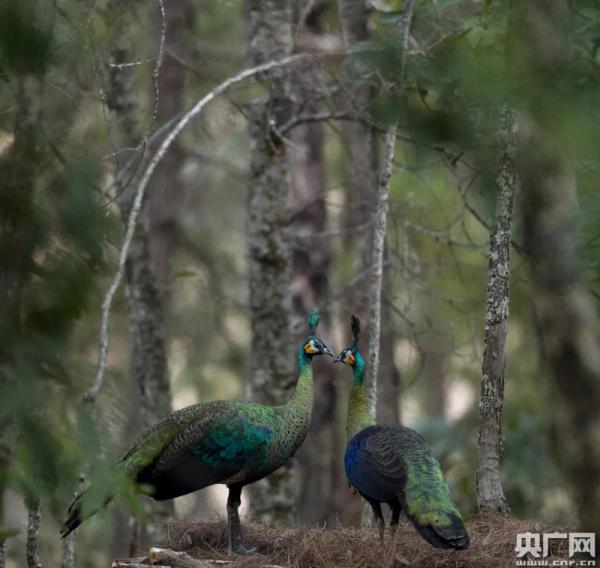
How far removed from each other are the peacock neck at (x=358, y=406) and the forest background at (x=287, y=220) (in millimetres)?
1066

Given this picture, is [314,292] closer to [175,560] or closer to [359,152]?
[359,152]

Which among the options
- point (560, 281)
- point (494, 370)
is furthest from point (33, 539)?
point (560, 281)

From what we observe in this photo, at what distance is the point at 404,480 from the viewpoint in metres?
6.66

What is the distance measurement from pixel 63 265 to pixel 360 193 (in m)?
8.94

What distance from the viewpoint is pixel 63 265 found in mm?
4516

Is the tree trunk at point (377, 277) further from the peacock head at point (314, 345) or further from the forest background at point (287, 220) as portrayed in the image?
the peacock head at point (314, 345)

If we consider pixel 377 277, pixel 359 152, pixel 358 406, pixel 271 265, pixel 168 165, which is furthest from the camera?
pixel 168 165

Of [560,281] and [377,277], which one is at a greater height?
[377,277]

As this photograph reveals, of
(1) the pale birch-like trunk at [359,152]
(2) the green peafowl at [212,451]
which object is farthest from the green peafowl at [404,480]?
(1) the pale birch-like trunk at [359,152]

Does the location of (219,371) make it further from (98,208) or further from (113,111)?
(98,208)

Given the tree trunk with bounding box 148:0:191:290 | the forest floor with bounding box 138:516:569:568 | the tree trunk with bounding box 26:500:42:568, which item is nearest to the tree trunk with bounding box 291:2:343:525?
the tree trunk with bounding box 148:0:191:290

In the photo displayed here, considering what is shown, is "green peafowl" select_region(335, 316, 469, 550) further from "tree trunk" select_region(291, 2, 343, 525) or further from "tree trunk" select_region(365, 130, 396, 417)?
"tree trunk" select_region(291, 2, 343, 525)

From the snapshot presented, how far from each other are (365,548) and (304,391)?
4.86 ft

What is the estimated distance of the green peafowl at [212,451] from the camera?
292 inches
